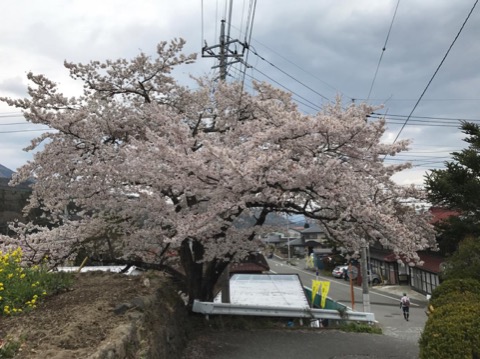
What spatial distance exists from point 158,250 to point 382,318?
16178 millimetres

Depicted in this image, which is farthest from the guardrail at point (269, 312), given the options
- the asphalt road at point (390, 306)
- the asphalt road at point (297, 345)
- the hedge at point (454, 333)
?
the hedge at point (454, 333)

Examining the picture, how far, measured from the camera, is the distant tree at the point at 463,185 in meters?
13.3

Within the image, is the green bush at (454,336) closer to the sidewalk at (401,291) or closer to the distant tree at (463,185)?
the distant tree at (463,185)

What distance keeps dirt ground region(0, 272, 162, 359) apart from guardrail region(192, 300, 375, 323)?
309 cm

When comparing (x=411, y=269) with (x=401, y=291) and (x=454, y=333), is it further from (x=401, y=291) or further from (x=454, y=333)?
(x=454, y=333)

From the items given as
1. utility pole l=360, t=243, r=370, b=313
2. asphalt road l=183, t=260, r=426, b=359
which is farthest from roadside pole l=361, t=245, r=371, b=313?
asphalt road l=183, t=260, r=426, b=359

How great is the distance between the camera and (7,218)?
94.6 feet

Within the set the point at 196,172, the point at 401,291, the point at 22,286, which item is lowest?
the point at 401,291

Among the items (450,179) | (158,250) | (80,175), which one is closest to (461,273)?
(450,179)

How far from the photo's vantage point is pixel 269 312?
1066 cm

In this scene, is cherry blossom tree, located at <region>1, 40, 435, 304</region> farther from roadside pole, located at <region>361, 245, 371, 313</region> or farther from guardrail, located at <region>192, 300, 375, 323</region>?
roadside pole, located at <region>361, 245, 371, 313</region>

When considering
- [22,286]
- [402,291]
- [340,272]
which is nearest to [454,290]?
[22,286]

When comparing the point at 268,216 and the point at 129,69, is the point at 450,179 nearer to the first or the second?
the point at 268,216

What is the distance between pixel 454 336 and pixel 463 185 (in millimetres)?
9499
